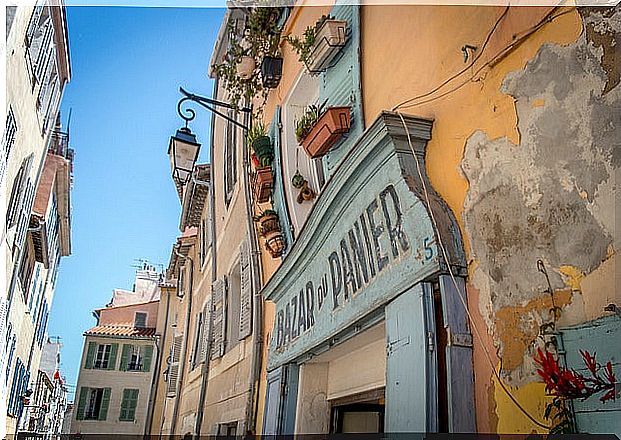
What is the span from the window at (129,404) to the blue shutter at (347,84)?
25.4 m

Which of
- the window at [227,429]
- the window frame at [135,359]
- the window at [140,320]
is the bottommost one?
the window at [227,429]

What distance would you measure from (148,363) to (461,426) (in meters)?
28.0

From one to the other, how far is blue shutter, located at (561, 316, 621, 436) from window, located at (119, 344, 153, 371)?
28.2 m

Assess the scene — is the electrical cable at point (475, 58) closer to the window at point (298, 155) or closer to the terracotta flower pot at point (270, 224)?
the window at point (298, 155)

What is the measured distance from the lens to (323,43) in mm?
3941

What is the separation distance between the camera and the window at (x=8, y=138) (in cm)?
769

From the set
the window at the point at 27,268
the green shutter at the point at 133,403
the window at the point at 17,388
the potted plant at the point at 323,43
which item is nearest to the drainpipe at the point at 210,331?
the window at the point at 27,268

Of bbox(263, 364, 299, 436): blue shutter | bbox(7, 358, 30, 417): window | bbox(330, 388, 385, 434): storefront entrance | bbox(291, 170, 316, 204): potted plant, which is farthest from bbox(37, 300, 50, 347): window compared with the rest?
bbox(330, 388, 385, 434): storefront entrance

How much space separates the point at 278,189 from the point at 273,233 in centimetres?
39

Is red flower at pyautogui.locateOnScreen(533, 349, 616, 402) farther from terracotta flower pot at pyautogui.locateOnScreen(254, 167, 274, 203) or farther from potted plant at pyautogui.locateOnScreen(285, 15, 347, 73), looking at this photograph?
terracotta flower pot at pyautogui.locateOnScreen(254, 167, 274, 203)

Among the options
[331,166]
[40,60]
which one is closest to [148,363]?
[40,60]

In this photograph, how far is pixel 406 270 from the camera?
2400 millimetres

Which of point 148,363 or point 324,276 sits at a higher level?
point 148,363

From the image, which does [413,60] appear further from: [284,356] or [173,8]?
[284,356]
